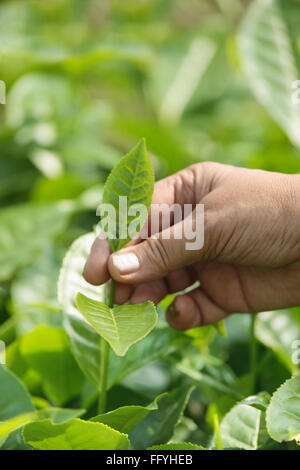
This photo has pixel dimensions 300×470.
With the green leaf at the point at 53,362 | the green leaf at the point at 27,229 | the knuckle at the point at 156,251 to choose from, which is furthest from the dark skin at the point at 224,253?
the green leaf at the point at 27,229

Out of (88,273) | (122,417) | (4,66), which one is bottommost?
(122,417)

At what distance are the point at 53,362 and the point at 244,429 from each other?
27 centimetres

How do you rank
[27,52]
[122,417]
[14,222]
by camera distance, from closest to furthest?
[122,417], [14,222], [27,52]

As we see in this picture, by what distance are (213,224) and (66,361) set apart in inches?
11.2

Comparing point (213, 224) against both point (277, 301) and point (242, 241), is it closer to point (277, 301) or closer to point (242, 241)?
point (242, 241)

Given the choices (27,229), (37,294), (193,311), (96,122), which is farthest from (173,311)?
(96,122)

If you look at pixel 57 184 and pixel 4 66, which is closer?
pixel 57 184

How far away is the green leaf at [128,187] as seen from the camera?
55 centimetres

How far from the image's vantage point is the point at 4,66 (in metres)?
1.35

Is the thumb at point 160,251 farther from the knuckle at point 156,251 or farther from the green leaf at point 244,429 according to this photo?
the green leaf at point 244,429

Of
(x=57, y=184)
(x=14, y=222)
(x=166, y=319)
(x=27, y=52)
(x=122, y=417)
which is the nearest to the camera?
(x=122, y=417)

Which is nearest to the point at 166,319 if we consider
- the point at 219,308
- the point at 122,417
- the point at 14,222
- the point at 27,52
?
the point at 219,308

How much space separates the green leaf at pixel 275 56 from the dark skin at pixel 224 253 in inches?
13.4

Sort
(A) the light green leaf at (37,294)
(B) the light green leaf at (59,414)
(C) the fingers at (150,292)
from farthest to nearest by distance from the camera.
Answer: (A) the light green leaf at (37,294), (C) the fingers at (150,292), (B) the light green leaf at (59,414)
